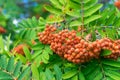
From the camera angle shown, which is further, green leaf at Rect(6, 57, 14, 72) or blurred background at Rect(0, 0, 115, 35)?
blurred background at Rect(0, 0, 115, 35)

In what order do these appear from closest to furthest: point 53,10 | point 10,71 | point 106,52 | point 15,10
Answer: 1. point 106,52
2. point 10,71
3. point 53,10
4. point 15,10

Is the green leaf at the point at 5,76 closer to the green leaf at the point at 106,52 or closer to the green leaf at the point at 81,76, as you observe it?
the green leaf at the point at 81,76

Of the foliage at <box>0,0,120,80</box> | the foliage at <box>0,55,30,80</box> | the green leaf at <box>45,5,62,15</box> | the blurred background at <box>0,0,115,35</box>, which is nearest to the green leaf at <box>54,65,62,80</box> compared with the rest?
the foliage at <box>0,0,120,80</box>

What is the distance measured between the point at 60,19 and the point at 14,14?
3054 millimetres

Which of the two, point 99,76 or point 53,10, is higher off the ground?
point 53,10

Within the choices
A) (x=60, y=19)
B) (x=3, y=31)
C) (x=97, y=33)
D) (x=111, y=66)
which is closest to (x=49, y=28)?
(x=60, y=19)

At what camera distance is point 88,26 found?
6.30 ft

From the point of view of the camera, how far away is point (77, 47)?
1.72 m

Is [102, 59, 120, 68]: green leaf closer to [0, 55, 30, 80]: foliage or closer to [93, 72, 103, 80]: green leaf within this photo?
[93, 72, 103, 80]: green leaf

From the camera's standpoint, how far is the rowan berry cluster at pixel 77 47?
1.70 m

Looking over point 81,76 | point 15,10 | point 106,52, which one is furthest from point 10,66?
point 15,10

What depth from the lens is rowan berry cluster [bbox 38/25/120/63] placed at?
1.70 metres

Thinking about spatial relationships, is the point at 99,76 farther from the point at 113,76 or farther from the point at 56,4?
the point at 56,4

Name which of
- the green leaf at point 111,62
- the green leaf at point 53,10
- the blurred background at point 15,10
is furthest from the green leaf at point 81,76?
the blurred background at point 15,10
